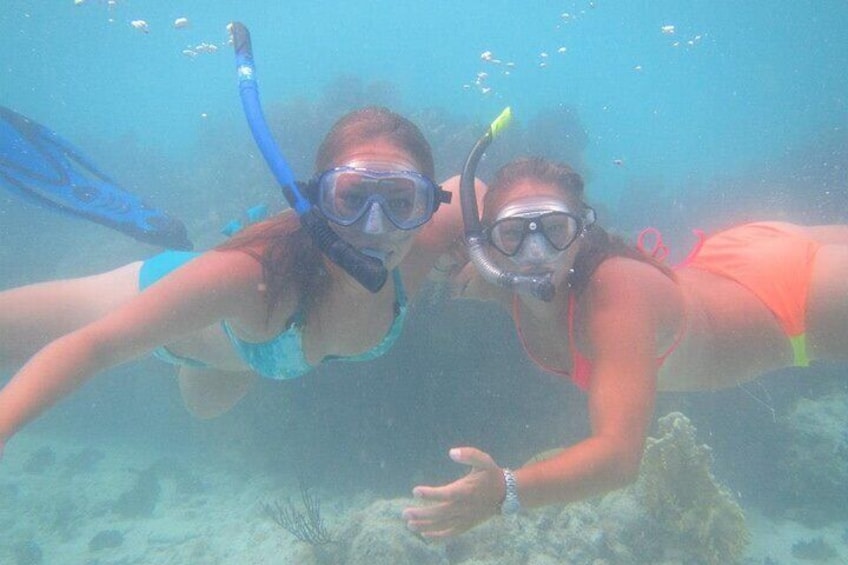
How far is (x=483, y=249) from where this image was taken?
3.39m

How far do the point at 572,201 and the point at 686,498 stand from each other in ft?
15.6

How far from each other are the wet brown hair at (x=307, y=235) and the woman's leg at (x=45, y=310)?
5.15ft

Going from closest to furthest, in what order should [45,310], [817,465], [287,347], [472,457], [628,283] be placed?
[472,457], [628,283], [287,347], [45,310], [817,465]

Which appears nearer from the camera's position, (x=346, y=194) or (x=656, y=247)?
(x=346, y=194)

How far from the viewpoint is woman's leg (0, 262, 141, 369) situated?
3521mm

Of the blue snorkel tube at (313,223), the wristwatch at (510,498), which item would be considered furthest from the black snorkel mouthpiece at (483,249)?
the wristwatch at (510,498)

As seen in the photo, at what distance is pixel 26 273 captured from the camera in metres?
17.5

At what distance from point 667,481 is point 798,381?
15.9 feet

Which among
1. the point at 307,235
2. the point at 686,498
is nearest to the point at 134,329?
the point at 307,235

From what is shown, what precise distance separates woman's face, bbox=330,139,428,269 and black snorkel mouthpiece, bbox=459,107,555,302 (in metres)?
0.49

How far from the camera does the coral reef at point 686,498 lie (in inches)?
239

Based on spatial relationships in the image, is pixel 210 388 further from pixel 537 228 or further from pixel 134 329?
pixel 537 228

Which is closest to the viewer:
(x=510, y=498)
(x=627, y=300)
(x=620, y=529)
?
(x=510, y=498)

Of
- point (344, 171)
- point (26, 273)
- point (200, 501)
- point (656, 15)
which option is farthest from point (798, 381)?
point (656, 15)
